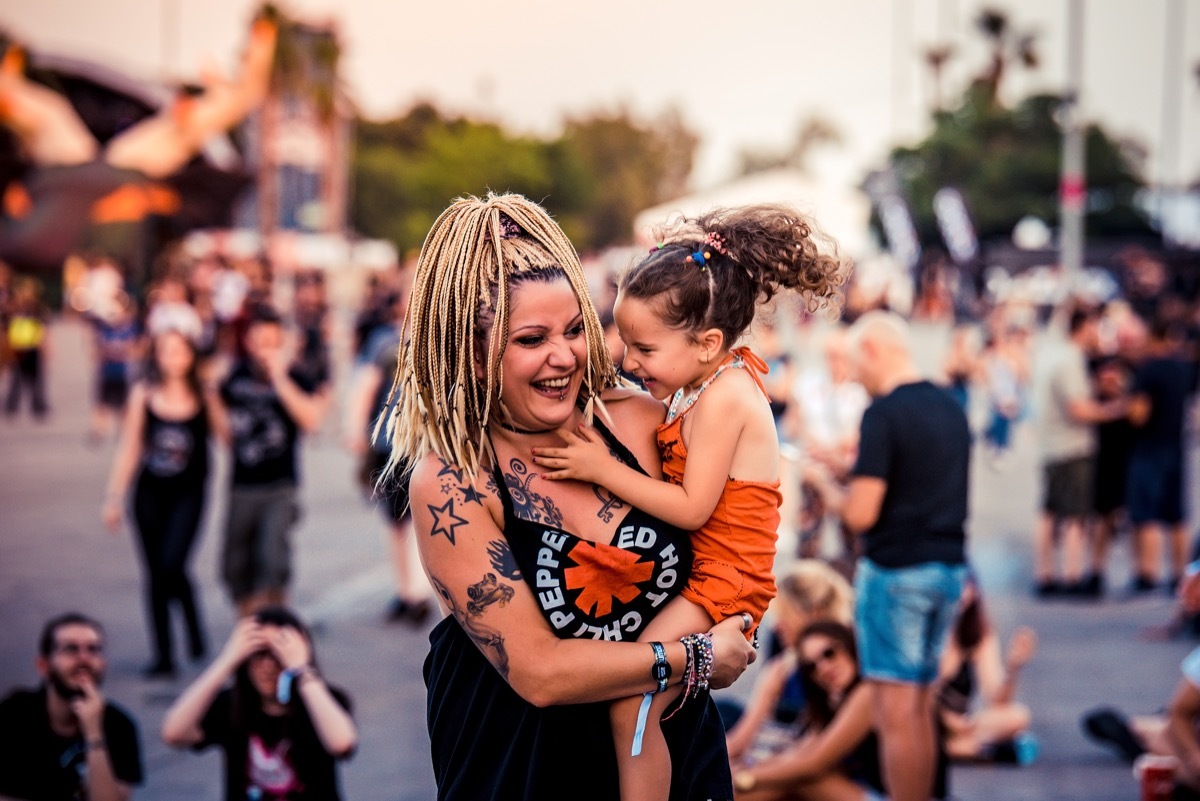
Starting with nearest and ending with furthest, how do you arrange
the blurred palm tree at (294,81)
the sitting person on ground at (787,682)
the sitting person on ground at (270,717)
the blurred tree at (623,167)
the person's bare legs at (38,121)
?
the sitting person on ground at (270,717) < the sitting person on ground at (787,682) < the person's bare legs at (38,121) < the blurred palm tree at (294,81) < the blurred tree at (623,167)

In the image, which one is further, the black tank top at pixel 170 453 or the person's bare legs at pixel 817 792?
the black tank top at pixel 170 453

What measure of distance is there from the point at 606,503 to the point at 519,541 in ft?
0.63

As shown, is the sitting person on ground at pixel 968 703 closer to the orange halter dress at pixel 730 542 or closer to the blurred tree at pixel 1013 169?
the orange halter dress at pixel 730 542

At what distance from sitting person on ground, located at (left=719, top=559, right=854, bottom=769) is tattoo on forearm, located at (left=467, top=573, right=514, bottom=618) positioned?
112 inches

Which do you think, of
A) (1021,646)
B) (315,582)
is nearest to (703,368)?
(1021,646)

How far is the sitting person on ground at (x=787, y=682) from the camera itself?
4.77m

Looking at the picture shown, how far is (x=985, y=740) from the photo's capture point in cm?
561

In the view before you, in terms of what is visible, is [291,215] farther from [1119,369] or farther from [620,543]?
[620,543]

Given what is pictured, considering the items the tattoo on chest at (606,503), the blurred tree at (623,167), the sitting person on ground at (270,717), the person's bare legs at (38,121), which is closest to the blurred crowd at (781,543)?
the sitting person on ground at (270,717)

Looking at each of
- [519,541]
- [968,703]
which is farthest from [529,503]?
[968,703]

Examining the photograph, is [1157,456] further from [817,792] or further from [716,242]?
[716,242]

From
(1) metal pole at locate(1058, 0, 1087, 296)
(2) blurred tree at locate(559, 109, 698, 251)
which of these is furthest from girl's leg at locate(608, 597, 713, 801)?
(2) blurred tree at locate(559, 109, 698, 251)

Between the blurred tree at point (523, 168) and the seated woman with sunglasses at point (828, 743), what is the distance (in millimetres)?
43068

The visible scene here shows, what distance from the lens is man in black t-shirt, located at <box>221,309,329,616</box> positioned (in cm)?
687
